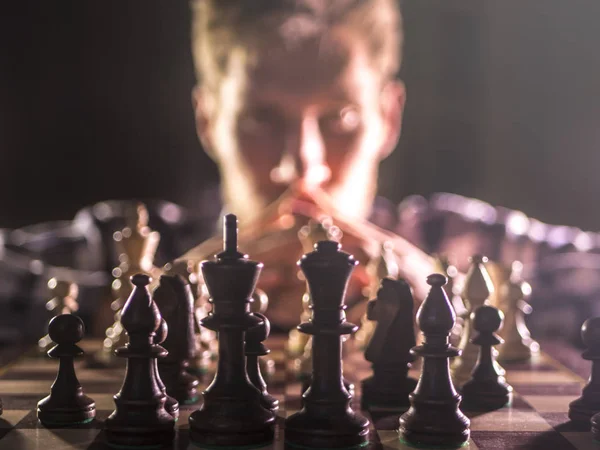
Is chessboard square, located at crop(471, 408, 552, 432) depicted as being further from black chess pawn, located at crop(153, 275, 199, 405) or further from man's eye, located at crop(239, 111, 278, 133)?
man's eye, located at crop(239, 111, 278, 133)

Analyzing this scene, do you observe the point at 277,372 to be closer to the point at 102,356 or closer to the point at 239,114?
the point at 102,356

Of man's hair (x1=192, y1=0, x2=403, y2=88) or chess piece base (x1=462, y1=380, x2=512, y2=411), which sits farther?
man's hair (x1=192, y1=0, x2=403, y2=88)

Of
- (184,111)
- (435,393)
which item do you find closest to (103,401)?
(435,393)

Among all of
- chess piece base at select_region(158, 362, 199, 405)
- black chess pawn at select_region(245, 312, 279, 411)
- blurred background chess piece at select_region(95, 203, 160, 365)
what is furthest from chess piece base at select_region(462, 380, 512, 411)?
blurred background chess piece at select_region(95, 203, 160, 365)

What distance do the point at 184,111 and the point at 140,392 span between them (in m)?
2.57

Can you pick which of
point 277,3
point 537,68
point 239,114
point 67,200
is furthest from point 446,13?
point 67,200

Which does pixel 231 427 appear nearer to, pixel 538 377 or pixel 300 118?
pixel 538 377

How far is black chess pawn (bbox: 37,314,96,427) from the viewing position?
1072mm

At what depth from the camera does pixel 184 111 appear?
342 cm

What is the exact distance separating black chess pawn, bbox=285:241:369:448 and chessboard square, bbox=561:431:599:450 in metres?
0.29

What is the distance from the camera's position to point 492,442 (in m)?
0.98

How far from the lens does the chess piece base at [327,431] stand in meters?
0.94

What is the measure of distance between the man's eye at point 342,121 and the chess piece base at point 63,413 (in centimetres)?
170

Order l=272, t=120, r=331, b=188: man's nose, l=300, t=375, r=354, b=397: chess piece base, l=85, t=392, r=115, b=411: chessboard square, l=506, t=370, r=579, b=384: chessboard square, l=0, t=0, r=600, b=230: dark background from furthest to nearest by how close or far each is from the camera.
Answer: l=0, t=0, r=600, b=230: dark background
l=272, t=120, r=331, b=188: man's nose
l=506, t=370, r=579, b=384: chessboard square
l=85, t=392, r=115, b=411: chessboard square
l=300, t=375, r=354, b=397: chess piece base
